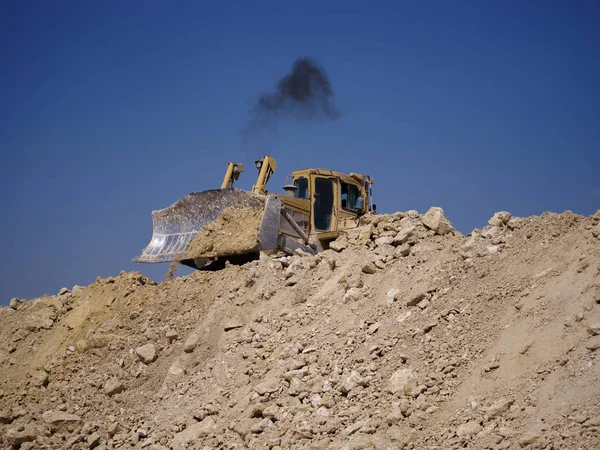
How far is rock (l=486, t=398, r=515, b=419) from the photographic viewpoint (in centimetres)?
782

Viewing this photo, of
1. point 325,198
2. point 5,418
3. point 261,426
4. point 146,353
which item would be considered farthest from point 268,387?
point 325,198

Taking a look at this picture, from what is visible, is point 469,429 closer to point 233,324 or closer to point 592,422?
point 592,422

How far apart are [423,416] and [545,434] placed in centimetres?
139

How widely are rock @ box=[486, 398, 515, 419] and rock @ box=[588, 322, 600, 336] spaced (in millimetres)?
1035

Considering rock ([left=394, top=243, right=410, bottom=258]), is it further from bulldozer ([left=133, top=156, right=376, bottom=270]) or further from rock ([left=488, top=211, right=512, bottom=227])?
bulldozer ([left=133, top=156, right=376, bottom=270])

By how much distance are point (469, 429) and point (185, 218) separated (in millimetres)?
9130

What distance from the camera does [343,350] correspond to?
1005 centimetres

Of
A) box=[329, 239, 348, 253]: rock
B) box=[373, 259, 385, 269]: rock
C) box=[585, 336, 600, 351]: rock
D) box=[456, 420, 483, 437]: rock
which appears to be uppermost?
box=[329, 239, 348, 253]: rock

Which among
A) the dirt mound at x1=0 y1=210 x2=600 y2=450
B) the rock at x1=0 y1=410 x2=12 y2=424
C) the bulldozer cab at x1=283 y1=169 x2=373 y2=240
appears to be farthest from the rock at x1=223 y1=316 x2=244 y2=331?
the bulldozer cab at x1=283 y1=169 x2=373 y2=240

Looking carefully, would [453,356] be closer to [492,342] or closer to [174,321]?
[492,342]

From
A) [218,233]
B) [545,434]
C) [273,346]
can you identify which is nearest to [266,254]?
[218,233]

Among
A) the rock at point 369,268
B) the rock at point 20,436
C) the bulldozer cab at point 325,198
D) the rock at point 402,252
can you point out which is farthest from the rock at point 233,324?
the bulldozer cab at point 325,198

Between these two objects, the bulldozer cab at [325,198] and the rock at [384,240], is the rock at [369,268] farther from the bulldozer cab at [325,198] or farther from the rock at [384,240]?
the bulldozer cab at [325,198]

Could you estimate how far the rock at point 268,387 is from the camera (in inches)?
389
